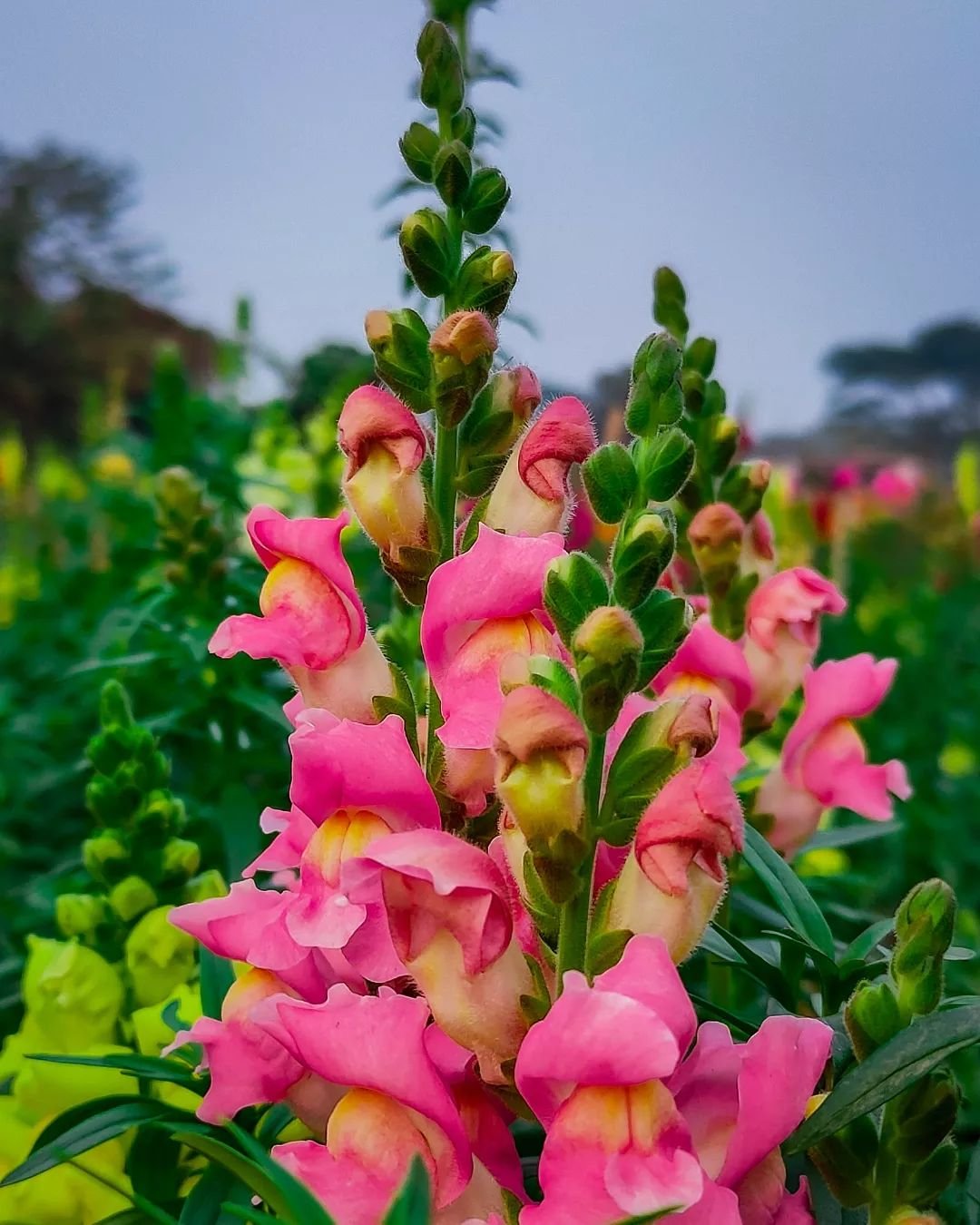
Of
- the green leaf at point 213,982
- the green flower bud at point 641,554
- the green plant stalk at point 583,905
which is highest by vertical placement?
the green flower bud at point 641,554

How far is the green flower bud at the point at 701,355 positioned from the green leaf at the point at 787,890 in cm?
41

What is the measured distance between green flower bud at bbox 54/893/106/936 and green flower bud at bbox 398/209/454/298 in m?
0.47

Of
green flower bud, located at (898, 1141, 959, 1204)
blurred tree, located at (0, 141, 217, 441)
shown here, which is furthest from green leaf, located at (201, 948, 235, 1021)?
blurred tree, located at (0, 141, 217, 441)

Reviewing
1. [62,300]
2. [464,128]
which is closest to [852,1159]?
[464,128]

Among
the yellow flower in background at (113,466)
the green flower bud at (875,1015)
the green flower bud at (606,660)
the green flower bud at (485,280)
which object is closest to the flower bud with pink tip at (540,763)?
the green flower bud at (606,660)

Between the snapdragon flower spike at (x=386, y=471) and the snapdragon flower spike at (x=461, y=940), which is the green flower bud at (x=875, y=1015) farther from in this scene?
the snapdragon flower spike at (x=386, y=471)

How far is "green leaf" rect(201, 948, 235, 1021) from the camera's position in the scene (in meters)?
0.68

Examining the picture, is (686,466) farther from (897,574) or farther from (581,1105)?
(897,574)

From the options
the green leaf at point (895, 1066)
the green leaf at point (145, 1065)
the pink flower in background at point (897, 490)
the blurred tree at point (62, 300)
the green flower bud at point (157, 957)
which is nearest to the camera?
the green leaf at point (895, 1066)

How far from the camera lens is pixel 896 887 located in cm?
215

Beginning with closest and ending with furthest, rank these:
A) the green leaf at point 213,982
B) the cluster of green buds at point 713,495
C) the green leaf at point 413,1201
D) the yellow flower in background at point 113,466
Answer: the green leaf at point 413,1201, the green leaf at point 213,982, the cluster of green buds at point 713,495, the yellow flower in background at point 113,466

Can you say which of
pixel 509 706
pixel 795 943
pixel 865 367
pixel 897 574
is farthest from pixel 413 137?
pixel 865 367

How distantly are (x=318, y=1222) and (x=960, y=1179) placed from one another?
562 millimetres

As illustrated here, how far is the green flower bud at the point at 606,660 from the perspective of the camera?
0.45 m
